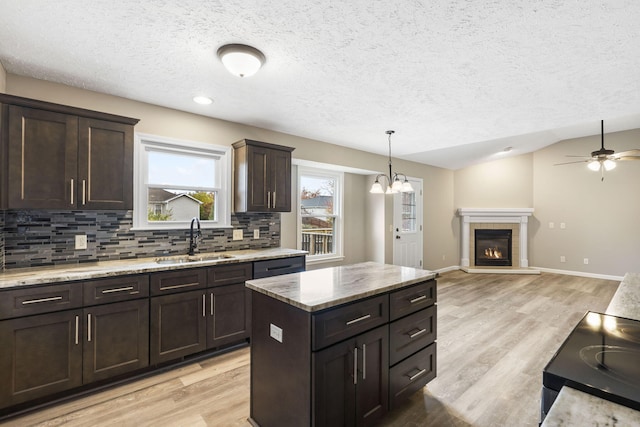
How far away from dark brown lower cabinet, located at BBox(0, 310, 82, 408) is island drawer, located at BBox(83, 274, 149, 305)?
0.44 feet

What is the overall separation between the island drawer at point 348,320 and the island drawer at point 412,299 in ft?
0.28

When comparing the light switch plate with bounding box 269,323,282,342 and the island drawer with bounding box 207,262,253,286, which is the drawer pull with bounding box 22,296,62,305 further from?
the light switch plate with bounding box 269,323,282,342

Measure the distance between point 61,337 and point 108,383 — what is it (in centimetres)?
57

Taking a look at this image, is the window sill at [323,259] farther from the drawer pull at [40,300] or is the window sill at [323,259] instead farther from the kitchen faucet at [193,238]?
the drawer pull at [40,300]

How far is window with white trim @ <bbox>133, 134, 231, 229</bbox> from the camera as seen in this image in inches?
120

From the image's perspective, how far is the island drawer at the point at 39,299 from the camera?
1.99 m

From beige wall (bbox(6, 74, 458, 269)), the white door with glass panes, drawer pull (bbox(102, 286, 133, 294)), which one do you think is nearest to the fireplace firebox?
beige wall (bbox(6, 74, 458, 269))

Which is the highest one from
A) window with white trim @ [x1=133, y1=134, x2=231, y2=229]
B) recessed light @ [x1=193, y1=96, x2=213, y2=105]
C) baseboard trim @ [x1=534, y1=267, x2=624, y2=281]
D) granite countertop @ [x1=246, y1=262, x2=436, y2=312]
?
recessed light @ [x1=193, y1=96, x2=213, y2=105]

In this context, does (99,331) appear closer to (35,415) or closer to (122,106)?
(35,415)

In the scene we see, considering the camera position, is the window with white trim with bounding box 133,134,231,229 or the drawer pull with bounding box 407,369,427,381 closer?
the drawer pull with bounding box 407,369,427,381

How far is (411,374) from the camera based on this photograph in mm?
2141

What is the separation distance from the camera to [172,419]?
206 cm

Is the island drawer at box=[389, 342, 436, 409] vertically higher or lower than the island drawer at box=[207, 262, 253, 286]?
lower

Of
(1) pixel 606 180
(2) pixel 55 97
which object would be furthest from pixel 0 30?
(1) pixel 606 180
